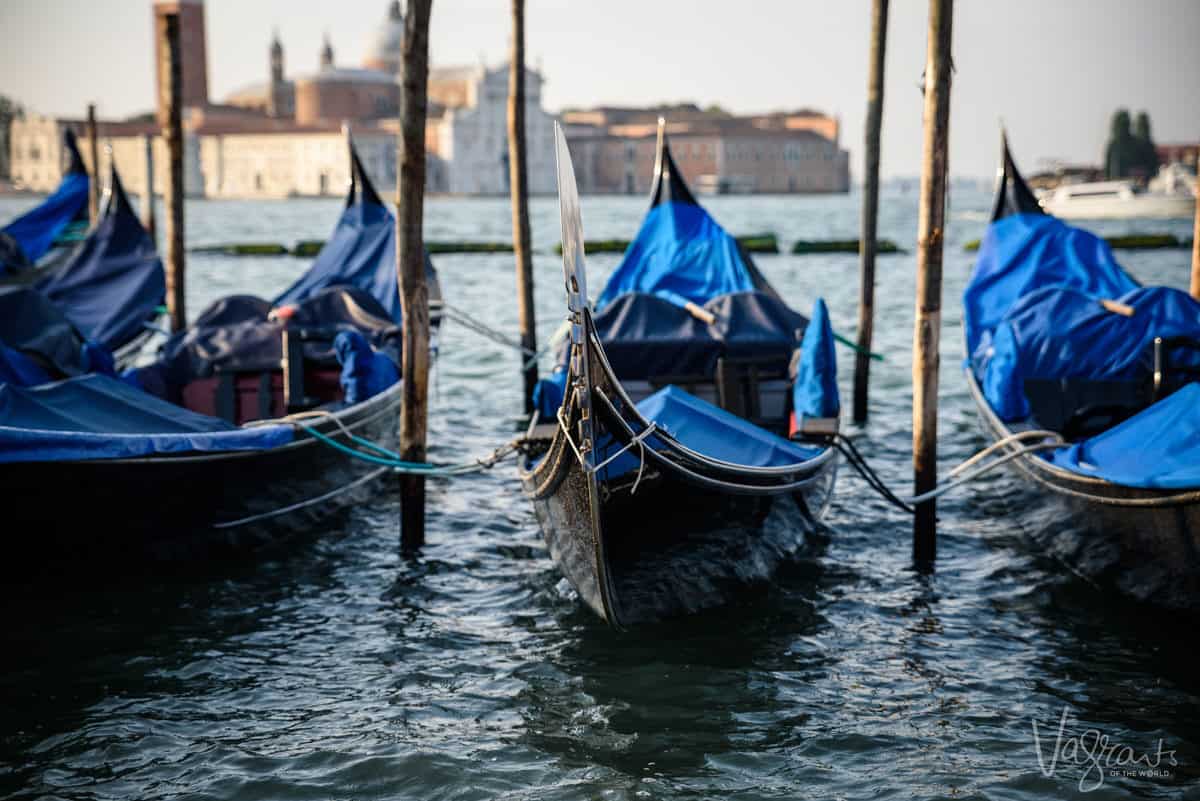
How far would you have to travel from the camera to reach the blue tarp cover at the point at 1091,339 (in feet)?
21.4

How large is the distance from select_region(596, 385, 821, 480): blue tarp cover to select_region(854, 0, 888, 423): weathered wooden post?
3469 mm

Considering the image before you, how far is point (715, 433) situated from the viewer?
16.4 feet

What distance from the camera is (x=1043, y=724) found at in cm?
426

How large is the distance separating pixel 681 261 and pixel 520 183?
4.66 feet

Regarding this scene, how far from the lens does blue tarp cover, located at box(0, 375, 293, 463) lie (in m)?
4.95

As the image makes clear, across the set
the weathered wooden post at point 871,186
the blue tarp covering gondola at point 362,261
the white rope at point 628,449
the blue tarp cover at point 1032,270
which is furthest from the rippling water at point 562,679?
the blue tarp covering gondola at point 362,261

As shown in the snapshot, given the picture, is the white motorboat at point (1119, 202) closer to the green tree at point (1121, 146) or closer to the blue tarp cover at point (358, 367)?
the green tree at point (1121, 146)

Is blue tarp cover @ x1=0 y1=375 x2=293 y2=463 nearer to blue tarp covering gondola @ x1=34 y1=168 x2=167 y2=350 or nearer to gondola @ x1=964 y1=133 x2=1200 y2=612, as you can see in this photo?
gondola @ x1=964 y1=133 x2=1200 y2=612

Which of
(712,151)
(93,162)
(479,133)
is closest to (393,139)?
(479,133)

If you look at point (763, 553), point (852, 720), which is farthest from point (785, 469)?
point (852, 720)

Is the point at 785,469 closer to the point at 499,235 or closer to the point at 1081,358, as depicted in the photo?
the point at 1081,358

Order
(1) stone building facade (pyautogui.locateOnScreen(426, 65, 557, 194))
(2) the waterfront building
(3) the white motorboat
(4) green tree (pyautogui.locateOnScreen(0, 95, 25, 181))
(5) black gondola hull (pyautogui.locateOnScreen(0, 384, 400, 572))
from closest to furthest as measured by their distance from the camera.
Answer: (5) black gondola hull (pyautogui.locateOnScreen(0, 384, 400, 572))
(3) the white motorboat
(2) the waterfront building
(1) stone building facade (pyautogui.locateOnScreen(426, 65, 557, 194))
(4) green tree (pyautogui.locateOnScreen(0, 95, 25, 181))

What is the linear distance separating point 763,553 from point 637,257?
11.6 feet

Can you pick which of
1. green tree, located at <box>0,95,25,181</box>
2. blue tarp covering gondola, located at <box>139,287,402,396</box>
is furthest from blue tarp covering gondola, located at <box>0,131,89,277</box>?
green tree, located at <box>0,95,25,181</box>
